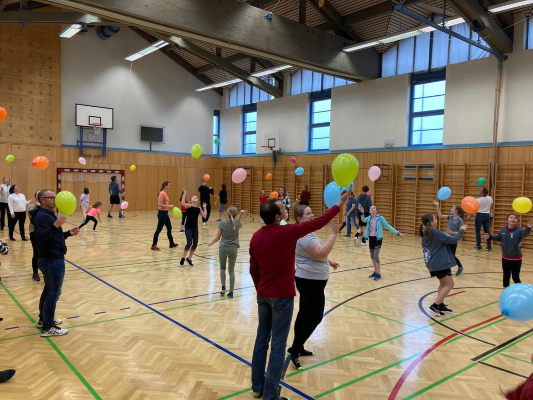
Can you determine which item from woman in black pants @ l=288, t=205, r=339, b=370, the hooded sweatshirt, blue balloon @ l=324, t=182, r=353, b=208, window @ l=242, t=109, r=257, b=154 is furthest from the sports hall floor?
window @ l=242, t=109, r=257, b=154

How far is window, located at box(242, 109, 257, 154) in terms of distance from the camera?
24891mm

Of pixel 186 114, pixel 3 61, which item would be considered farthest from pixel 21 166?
pixel 186 114

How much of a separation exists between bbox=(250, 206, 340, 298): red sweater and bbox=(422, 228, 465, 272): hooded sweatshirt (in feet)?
11.0

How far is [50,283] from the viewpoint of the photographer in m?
4.84

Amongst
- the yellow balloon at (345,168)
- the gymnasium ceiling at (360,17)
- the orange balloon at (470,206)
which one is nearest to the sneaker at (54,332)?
the yellow balloon at (345,168)

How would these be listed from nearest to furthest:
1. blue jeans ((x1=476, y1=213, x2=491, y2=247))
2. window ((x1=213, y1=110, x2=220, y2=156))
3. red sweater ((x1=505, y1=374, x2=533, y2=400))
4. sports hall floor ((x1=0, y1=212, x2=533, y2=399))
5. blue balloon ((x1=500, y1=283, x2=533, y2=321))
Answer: red sweater ((x1=505, y1=374, x2=533, y2=400)) < blue balloon ((x1=500, y1=283, x2=533, y2=321)) < sports hall floor ((x1=0, y1=212, x2=533, y2=399)) < blue jeans ((x1=476, y1=213, x2=491, y2=247)) < window ((x1=213, y1=110, x2=220, y2=156))

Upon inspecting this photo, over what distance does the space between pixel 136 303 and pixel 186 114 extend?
20239mm

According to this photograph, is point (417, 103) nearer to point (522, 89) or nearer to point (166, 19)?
point (522, 89)

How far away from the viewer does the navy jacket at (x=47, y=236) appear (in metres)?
4.62

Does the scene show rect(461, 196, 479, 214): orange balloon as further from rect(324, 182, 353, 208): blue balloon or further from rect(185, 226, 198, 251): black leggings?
rect(185, 226, 198, 251): black leggings

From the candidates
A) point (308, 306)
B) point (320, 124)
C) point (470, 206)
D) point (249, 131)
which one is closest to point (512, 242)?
point (470, 206)

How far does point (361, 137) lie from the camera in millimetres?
18688

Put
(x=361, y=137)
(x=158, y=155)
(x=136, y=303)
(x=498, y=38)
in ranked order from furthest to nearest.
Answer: (x=158, y=155)
(x=361, y=137)
(x=498, y=38)
(x=136, y=303)

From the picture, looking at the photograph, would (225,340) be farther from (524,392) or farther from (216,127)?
(216,127)
